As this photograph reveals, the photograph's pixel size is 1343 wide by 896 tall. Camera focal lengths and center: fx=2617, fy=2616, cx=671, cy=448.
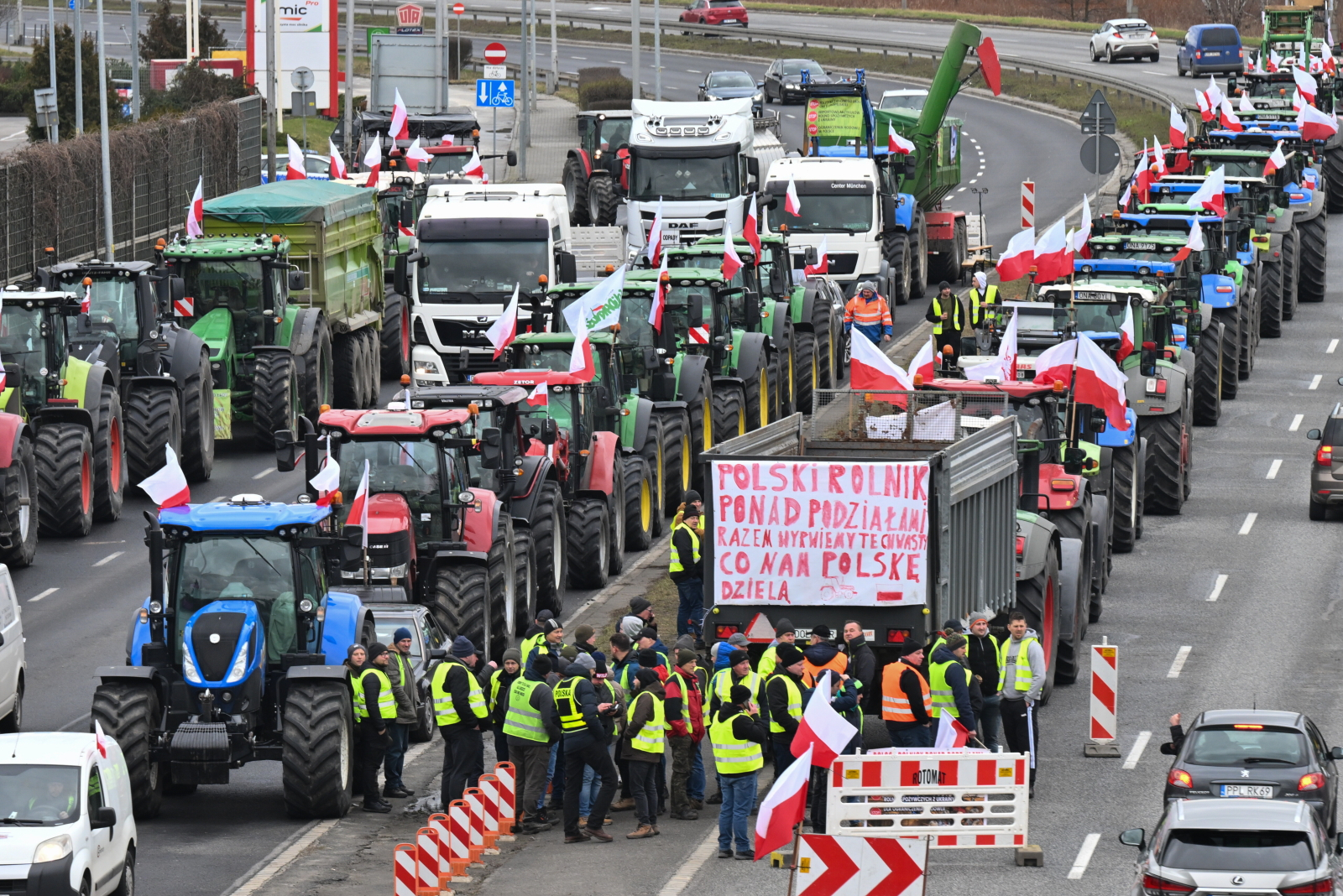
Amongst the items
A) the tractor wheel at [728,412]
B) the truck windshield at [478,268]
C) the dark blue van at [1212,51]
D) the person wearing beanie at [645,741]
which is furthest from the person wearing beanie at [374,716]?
the dark blue van at [1212,51]

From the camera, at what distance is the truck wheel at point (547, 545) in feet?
89.0

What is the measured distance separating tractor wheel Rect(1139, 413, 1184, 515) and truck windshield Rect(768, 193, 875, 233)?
38.2 feet

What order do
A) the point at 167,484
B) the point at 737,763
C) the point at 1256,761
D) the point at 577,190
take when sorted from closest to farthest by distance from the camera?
the point at 1256,761
the point at 737,763
the point at 167,484
the point at 577,190

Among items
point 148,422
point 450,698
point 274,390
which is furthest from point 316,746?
point 274,390

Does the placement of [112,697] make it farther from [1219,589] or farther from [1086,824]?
[1219,589]

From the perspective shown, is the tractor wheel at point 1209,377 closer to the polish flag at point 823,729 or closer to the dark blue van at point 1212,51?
the polish flag at point 823,729

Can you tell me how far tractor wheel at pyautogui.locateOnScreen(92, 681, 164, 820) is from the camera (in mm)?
19656

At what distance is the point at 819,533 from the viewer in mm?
21625

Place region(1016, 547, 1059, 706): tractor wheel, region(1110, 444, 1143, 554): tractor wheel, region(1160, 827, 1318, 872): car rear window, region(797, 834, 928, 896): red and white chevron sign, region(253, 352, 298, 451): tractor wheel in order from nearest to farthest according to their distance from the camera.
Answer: region(797, 834, 928, 896): red and white chevron sign < region(1160, 827, 1318, 872): car rear window < region(1016, 547, 1059, 706): tractor wheel < region(1110, 444, 1143, 554): tractor wheel < region(253, 352, 298, 451): tractor wheel

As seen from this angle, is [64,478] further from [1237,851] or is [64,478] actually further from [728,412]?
[1237,851]

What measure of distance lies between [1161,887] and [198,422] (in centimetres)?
1875

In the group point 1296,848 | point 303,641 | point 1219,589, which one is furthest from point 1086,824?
point 1219,589

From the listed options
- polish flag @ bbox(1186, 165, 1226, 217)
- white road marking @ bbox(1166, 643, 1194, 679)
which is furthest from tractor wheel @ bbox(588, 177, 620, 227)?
white road marking @ bbox(1166, 643, 1194, 679)

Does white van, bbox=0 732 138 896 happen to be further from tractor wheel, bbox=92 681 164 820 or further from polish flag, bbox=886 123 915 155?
polish flag, bbox=886 123 915 155
